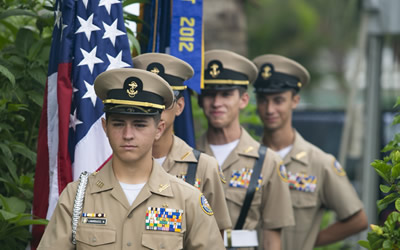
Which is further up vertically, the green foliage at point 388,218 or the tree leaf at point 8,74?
the tree leaf at point 8,74

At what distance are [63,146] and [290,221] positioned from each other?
69.0 inches

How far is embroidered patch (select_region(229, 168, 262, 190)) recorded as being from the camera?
6.39m

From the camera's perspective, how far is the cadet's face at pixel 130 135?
4707 mm

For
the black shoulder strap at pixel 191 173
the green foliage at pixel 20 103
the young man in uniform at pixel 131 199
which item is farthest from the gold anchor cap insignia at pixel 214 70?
the young man in uniform at pixel 131 199

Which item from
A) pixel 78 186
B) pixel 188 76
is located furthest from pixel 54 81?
pixel 78 186

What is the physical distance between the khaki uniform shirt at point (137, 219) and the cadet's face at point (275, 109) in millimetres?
2421

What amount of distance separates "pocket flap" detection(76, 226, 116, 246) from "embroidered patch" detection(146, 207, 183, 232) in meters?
0.21

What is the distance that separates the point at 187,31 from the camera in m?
6.59

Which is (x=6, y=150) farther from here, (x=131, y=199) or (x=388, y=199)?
(x=388, y=199)

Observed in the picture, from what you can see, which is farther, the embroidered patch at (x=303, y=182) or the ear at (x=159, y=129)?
the embroidered patch at (x=303, y=182)

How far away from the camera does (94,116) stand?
5.82 m

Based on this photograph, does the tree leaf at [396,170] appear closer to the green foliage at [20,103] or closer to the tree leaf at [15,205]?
the green foliage at [20,103]

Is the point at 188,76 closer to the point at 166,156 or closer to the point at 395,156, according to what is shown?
the point at 166,156

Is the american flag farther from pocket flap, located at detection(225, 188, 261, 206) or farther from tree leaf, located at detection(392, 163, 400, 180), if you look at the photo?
tree leaf, located at detection(392, 163, 400, 180)
